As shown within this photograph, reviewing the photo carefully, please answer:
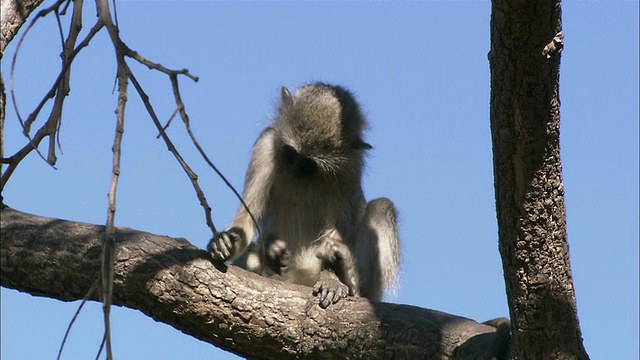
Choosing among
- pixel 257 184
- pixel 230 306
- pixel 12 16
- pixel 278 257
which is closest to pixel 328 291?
pixel 230 306

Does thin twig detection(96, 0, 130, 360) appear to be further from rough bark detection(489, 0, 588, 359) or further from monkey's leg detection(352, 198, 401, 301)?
monkey's leg detection(352, 198, 401, 301)

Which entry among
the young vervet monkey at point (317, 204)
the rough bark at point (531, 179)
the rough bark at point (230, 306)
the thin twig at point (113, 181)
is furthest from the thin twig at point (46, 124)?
the young vervet monkey at point (317, 204)

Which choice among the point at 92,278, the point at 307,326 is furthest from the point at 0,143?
the point at 307,326

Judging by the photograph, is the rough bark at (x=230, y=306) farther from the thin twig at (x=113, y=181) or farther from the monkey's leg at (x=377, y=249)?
the thin twig at (x=113, y=181)

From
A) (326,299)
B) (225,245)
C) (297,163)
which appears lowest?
(326,299)

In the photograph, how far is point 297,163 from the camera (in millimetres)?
7059

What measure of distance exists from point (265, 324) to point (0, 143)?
2149 millimetres

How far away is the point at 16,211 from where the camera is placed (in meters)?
6.10

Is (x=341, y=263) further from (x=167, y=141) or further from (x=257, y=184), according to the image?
(x=167, y=141)

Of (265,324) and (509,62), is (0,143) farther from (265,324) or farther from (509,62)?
(509,62)

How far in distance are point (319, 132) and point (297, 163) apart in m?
0.31

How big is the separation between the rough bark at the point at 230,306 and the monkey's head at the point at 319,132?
1.57m

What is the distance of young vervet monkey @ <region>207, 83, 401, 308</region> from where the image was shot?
694 centimetres

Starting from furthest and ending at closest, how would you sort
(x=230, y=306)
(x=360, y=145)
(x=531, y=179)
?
(x=360, y=145)
(x=230, y=306)
(x=531, y=179)
